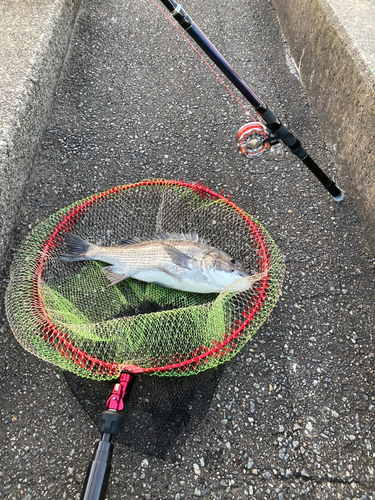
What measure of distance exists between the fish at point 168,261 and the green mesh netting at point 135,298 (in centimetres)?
12

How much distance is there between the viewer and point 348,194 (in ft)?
11.9

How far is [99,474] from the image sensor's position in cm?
193

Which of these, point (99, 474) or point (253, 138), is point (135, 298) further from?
point (253, 138)

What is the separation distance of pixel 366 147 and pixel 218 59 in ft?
5.47

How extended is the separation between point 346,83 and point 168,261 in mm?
2596

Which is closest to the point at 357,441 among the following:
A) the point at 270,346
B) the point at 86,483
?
the point at 270,346

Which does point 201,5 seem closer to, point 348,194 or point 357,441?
point 348,194

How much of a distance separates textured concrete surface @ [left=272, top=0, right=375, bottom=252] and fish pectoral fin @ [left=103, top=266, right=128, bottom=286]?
227 cm

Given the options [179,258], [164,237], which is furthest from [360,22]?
[179,258]

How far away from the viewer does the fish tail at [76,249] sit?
290 centimetres

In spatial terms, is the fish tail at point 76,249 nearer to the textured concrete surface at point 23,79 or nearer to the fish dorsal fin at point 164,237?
the fish dorsal fin at point 164,237

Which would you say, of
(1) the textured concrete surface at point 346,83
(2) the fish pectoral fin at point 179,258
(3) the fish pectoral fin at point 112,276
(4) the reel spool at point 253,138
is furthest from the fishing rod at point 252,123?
(3) the fish pectoral fin at point 112,276

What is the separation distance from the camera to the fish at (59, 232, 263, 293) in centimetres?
270

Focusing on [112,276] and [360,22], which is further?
[360,22]
